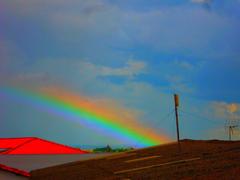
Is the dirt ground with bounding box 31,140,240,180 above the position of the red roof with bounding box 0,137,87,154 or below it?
below

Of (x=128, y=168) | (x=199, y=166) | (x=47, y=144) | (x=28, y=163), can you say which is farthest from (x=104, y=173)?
(x=47, y=144)

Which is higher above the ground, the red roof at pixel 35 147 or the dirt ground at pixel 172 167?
the red roof at pixel 35 147

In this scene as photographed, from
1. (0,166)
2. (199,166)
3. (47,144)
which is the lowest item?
(199,166)

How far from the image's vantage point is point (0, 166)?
62.3ft

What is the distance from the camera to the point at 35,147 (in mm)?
37531

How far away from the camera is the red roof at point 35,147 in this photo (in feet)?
119

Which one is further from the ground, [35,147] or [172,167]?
[35,147]

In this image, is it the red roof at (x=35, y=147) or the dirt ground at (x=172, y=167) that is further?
the red roof at (x=35, y=147)

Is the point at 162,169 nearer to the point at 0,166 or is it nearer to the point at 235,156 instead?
the point at 235,156

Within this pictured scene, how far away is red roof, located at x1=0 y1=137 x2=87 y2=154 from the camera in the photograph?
36.3m

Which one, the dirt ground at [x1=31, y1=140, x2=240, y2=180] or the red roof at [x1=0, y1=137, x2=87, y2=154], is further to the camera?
the red roof at [x1=0, y1=137, x2=87, y2=154]

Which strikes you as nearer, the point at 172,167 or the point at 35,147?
the point at 172,167

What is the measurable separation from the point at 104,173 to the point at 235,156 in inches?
180

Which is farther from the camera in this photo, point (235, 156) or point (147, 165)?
point (147, 165)
